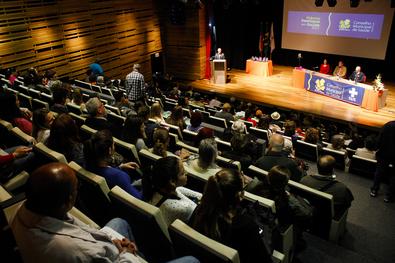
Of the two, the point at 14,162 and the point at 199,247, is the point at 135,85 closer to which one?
the point at 14,162

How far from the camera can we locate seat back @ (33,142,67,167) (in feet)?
8.12

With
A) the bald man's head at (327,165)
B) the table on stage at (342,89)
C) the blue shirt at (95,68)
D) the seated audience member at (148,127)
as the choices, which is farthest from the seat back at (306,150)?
the blue shirt at (95,68)

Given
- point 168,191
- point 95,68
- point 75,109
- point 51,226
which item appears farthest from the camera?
point 95,68

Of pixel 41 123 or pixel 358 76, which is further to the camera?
pixel 358 76

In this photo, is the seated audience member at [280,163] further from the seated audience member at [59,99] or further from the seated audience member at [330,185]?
the seated audience member at [59,99]

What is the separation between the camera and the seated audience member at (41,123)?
10.7 ft

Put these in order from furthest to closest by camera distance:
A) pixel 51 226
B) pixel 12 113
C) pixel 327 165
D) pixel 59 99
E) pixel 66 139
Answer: pixel 59 99 → pixel 12 113 → pixel 327 165 → pixel 66 139 → pixel 51 226

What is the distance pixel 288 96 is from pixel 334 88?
4.20 ft

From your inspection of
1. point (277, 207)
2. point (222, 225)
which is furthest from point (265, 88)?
point (222, 225)

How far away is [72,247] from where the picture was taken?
4.35 feet

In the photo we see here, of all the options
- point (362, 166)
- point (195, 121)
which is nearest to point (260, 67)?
point (362, 166)

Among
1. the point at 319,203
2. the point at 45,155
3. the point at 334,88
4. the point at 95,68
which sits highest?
the point at 45,155

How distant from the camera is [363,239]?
10.6 feet

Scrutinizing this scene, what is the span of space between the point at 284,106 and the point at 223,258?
7.51 metres
